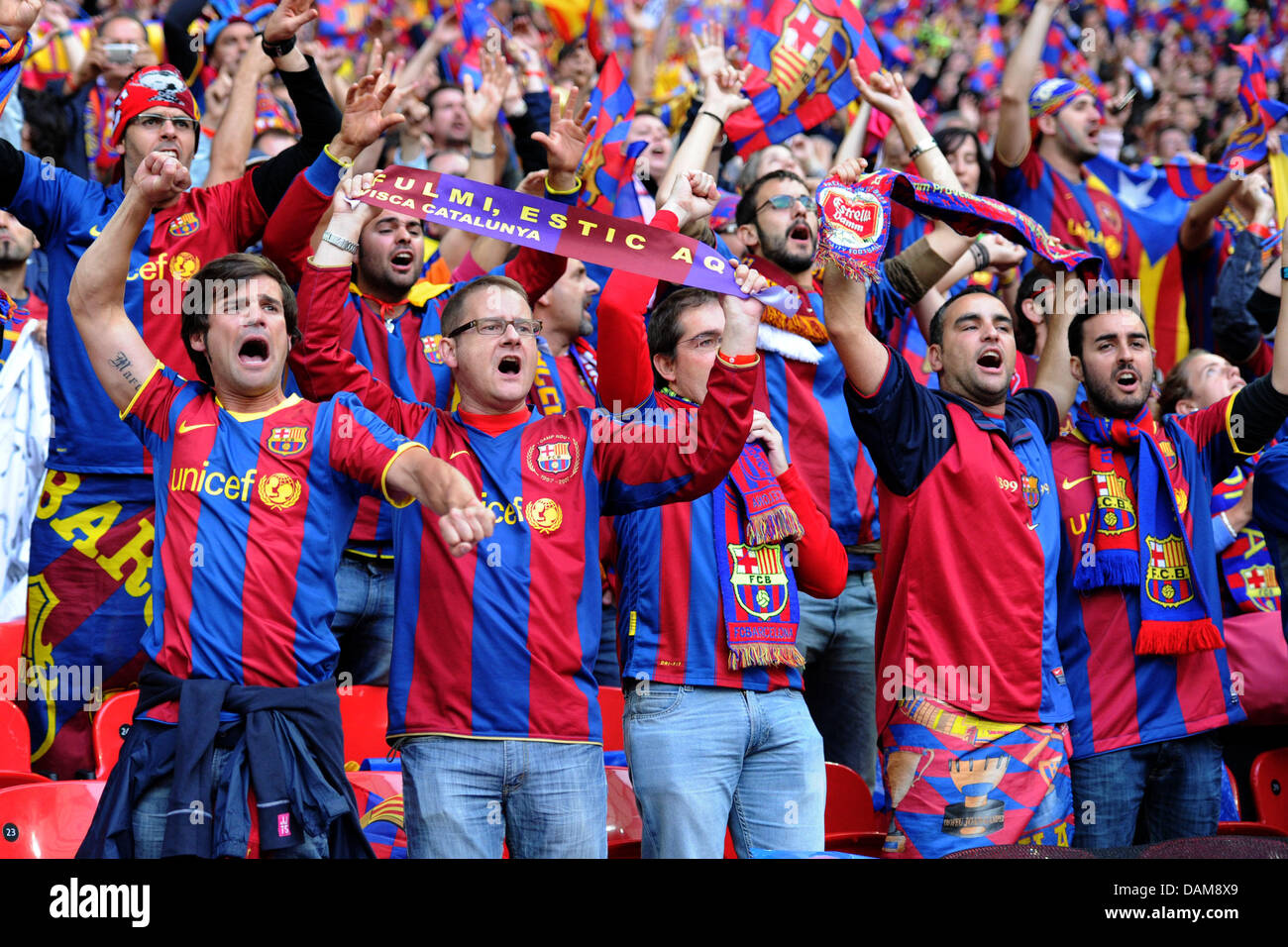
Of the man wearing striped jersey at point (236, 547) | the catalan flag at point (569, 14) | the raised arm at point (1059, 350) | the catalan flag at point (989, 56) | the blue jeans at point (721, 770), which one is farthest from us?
the catalan flag at point (989, 56)

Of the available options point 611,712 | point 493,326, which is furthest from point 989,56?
point 493,326

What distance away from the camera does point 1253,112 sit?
698 cm

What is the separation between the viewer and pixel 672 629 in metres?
4.34

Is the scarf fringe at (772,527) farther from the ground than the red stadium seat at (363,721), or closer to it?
farther from the ground

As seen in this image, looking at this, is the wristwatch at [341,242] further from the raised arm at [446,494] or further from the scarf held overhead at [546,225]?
the raised arm at [446,494]

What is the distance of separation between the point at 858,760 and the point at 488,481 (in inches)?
81.4

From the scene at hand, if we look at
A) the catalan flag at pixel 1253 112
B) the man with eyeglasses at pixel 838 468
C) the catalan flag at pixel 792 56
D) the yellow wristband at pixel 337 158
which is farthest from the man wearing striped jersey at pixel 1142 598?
the yellow wristband at pixel 337 158

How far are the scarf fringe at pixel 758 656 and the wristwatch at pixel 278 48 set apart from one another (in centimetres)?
275

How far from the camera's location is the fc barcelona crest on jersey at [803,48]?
711cm

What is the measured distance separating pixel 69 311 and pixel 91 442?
1.42ft

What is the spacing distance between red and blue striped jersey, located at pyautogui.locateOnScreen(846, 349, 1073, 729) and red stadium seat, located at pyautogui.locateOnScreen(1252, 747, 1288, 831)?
1.31 m

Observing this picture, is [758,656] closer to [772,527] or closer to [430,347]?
[772,527]
